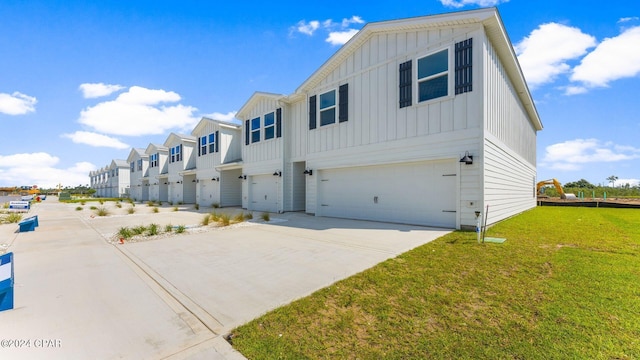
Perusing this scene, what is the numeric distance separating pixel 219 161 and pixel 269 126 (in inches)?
231

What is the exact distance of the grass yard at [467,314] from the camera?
2320 millimetres

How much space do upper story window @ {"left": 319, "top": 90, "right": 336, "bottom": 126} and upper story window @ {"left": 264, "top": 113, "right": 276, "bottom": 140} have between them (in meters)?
3.69

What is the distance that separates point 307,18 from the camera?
1025cm

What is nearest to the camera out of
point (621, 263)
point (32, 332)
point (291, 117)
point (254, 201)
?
point (32, 332)

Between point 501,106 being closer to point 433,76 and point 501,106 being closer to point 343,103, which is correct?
point 433,76

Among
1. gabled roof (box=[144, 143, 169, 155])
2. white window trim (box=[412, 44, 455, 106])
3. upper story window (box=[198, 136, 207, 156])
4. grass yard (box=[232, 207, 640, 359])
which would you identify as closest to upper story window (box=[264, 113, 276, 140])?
upper story window (box=[198, 136, 207, 156])

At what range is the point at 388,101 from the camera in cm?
964

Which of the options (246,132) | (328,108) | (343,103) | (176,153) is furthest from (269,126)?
(176,153)

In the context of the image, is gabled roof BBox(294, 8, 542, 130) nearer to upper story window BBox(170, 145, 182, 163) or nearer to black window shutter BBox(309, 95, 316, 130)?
black window shutter BBox(309, 95, 316, 130)

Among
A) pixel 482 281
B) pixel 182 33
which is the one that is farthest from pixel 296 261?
pixel 182 33

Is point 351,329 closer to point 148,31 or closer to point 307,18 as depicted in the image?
point 307,18

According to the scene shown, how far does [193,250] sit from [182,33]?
8849 millimetres

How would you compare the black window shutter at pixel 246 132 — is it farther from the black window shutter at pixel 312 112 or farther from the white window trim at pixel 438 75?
the white window trim at pixel 438 75

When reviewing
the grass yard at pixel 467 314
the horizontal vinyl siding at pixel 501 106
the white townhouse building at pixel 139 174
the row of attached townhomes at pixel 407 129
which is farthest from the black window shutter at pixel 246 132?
the white townhouse building at pixel 139 174
